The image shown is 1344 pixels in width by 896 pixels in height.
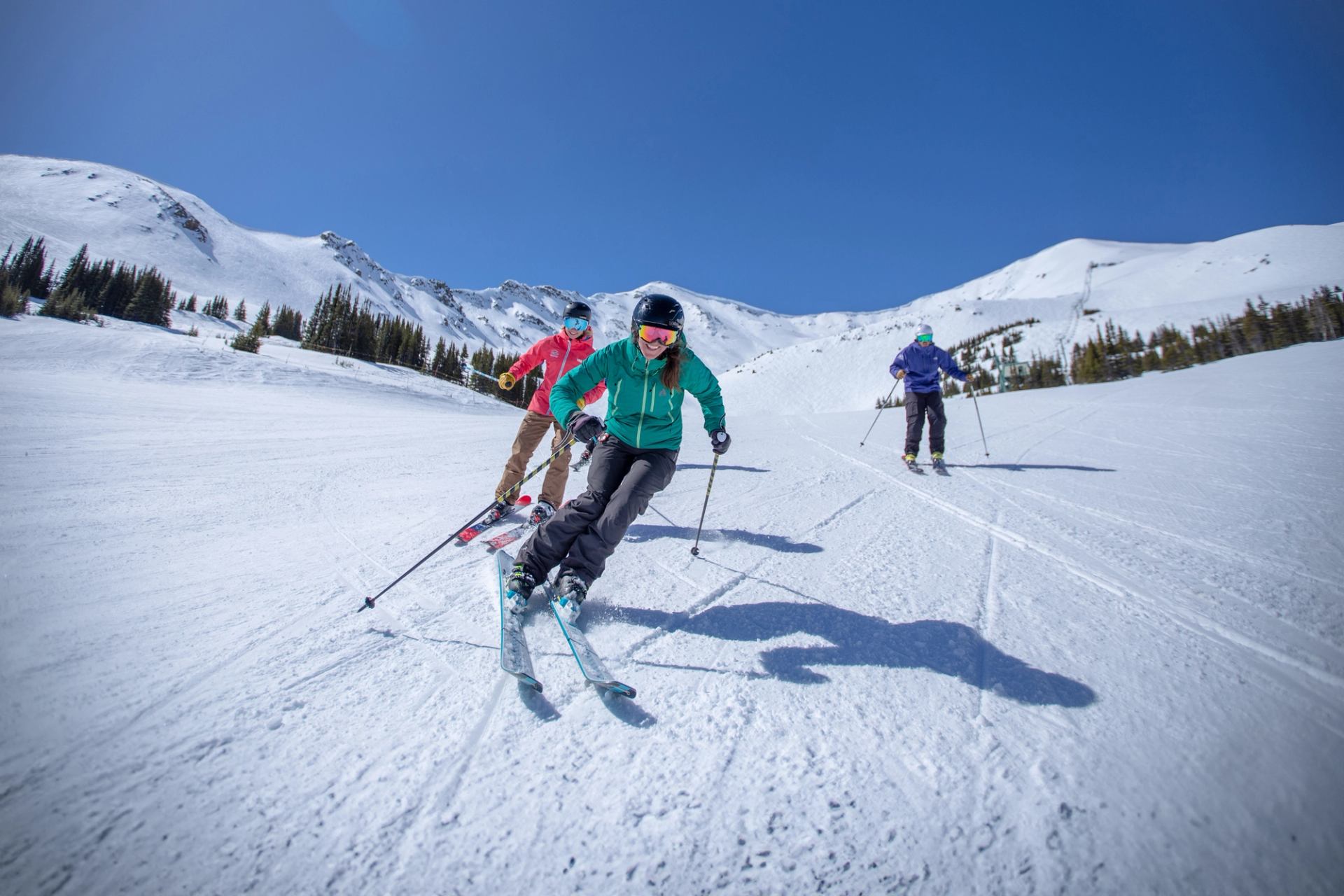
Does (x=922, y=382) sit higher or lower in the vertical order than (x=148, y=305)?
lower

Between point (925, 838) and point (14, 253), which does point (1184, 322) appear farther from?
point (14, 253)

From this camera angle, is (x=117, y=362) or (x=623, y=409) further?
(x=117, y=362)

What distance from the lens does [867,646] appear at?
2.23 meters

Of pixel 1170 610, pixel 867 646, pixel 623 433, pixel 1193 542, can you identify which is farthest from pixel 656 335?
pixel 1193 542

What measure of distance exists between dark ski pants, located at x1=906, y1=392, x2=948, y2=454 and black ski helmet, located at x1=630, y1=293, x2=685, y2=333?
5.10 metres

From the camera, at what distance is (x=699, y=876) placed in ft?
3.97

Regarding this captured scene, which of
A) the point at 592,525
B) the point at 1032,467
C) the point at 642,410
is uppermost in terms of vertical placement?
the point at 642,410

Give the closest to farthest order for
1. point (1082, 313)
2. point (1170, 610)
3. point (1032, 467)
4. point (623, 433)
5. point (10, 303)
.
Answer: point (1170, 610) < point (623, 433) < point (1032, 467) < point (10, 303) < point (1082, 313)

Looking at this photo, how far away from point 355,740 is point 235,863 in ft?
1.38

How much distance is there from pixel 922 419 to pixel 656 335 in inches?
223

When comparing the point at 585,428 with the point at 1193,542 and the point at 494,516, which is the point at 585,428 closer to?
the point at 494,516

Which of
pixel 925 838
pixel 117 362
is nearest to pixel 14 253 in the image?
pixel 117 362

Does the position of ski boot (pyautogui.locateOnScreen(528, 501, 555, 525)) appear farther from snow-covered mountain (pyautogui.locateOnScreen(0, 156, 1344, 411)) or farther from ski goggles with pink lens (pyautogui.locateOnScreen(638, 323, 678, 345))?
snow-covered mountain (pyautogui.locateOnScreen(0, 156, 1344, 411))

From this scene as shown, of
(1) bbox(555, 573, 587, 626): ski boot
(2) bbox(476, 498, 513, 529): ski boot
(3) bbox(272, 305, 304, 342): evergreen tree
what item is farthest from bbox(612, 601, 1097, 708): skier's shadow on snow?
(3) bbox(272, 305, 304, 342): evergreen tree
